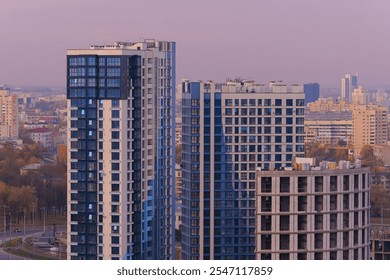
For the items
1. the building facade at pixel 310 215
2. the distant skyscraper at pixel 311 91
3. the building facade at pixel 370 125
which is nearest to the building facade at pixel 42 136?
the distant skyscraper at pixel 311 91

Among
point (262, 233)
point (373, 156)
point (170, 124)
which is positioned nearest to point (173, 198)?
point (170, 124)

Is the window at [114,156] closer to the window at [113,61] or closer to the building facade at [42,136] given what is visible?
the building facade at [42,136]

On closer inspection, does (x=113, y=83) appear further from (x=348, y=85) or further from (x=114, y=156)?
(x=348, y=85)

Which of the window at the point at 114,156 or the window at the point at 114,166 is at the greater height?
the window at the point at 114,156

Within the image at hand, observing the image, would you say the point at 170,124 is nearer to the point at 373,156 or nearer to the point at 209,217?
the point at 209,217

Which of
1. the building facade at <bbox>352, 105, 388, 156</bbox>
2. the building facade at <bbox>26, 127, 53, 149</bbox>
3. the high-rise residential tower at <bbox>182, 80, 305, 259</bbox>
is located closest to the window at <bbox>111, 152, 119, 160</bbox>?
the building facade at <bbox>26, 127, 53, 149</bbox>

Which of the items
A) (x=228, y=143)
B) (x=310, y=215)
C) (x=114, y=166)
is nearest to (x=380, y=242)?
(x=310, y=215)
